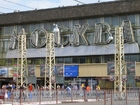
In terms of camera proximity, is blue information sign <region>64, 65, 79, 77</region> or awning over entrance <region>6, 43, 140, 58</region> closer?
awning over entrance <region>6, 43, 140, 58</region>

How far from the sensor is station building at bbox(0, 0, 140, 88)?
2472 inches

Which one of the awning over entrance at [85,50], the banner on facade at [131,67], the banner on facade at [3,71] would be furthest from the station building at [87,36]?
the banner on facade at [131,67]

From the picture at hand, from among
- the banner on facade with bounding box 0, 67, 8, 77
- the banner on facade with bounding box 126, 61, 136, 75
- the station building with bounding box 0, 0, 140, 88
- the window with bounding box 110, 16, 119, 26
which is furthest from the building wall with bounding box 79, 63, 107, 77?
the banner on facade with bounding box 0, 67, 8, 77

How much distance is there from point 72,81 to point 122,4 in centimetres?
1644

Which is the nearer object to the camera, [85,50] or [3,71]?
[85,50]

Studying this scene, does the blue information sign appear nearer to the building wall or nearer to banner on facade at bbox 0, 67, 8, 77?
the building wall

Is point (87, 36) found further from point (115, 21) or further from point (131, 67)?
point (131, 67)

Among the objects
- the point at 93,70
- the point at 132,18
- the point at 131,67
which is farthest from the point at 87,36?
the point at 131,67

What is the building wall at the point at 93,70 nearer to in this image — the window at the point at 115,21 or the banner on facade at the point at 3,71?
the window at the point at 115,21

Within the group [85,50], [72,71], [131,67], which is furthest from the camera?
[85,50]

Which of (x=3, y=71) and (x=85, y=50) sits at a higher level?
(x=85, y=50)

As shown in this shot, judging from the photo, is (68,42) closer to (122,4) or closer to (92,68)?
(92,68)

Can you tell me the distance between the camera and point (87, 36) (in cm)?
6812

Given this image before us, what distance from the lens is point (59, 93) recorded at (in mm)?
37375
